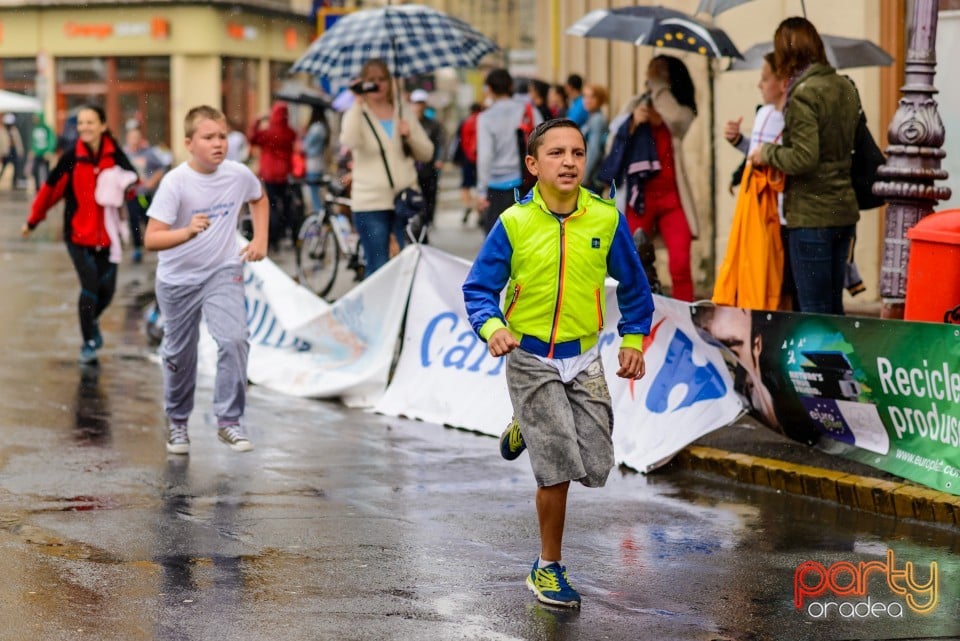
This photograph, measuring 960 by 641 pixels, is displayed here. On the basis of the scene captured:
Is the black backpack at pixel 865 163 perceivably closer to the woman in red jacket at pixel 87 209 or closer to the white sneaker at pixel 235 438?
the white sneaker at pixel 235 438

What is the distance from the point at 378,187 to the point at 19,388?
3.01 meters

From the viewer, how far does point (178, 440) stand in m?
8.82

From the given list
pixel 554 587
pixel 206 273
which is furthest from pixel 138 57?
pixel 554 587

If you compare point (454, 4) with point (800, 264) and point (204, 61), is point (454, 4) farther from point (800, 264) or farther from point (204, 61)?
point (800, 264)

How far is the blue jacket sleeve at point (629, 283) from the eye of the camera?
238 inches

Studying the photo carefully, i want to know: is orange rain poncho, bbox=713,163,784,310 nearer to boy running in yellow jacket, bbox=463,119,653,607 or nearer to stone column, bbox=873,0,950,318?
stone column, bbox=873,0,950,318

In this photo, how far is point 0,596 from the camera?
5.84 m

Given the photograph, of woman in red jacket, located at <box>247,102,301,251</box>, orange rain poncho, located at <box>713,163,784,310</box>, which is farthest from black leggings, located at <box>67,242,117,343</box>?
woman in red jacket, located at <box>247,102,301,251</box>

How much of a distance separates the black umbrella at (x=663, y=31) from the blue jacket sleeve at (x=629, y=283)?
5.49m

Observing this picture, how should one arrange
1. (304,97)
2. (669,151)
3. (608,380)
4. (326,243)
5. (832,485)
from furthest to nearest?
1. (304,97)
2. (326,243)
3. (669,151)
4. (608,380)
5. (832,485)

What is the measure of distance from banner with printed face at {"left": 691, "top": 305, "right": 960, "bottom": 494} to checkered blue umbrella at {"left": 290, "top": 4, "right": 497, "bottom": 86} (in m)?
7.12

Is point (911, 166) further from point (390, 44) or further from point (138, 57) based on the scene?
point (138, 57)

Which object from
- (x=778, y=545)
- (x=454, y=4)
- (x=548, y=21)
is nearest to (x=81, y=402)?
(x=778, y=545)

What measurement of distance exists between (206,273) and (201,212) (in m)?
0.32
